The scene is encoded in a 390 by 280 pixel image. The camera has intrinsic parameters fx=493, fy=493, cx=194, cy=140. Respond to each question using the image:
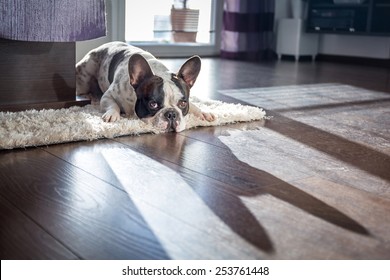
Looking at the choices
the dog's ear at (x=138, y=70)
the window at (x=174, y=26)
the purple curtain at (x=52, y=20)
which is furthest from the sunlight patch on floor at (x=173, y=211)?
the window at (x=174, y=26)

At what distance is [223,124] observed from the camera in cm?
178

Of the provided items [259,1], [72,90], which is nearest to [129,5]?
[259,1]

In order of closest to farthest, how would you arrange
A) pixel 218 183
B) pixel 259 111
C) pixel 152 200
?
pixel 152 200
pixel 218 183
pixel 259 111

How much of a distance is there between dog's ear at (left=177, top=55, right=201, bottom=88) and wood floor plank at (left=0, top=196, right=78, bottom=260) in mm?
942

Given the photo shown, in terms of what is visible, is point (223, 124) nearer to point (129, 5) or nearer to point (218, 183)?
point (218, 183)

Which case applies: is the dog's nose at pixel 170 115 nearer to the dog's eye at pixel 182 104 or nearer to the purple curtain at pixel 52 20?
the dog's eye at pixel 182 104

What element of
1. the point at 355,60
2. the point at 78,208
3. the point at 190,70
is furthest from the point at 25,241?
the point at 355,60

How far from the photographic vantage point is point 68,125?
59.9 inches

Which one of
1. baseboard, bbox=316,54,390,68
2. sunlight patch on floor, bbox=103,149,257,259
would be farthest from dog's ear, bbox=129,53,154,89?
baseboard, bbox=316,54,390,68

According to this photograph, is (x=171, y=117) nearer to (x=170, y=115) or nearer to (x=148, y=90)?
(x=170, y=115)

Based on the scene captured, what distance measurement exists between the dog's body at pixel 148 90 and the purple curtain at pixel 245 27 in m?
3.12

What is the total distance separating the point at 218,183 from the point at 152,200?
0.62 ft
